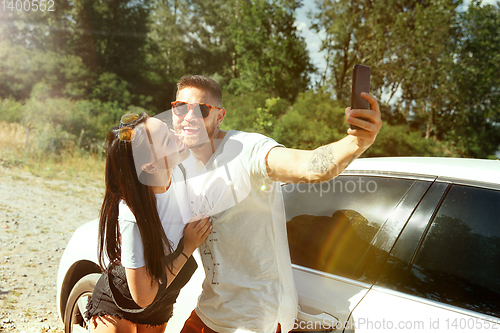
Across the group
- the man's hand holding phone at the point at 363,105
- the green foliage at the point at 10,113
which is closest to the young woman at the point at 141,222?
the man's hand holding phone at the point at 363,105

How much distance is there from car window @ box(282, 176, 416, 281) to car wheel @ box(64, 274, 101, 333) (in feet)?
4.66

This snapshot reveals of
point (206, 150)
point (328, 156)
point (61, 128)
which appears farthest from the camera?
point (61, 128)

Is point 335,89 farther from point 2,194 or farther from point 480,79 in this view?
point 2,194

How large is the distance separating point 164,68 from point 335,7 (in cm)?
1739

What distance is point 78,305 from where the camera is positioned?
2.48m

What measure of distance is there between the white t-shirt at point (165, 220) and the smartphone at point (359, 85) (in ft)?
2.99

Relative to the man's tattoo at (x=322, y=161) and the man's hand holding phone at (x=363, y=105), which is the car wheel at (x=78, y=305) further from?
the man's hand holding phone at (x=363, y=105)

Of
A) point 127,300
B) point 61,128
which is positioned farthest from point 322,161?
point 61,128

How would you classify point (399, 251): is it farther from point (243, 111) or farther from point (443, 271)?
point (243, 111)

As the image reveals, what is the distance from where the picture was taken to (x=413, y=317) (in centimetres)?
138

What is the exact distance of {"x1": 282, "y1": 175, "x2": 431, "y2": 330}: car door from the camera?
63.9 inches

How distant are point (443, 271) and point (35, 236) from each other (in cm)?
551

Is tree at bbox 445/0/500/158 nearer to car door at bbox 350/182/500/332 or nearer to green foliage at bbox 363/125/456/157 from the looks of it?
green foliage at bbox 363/125/456/157

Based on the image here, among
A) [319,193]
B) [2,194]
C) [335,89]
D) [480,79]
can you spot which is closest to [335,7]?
[335,89]
